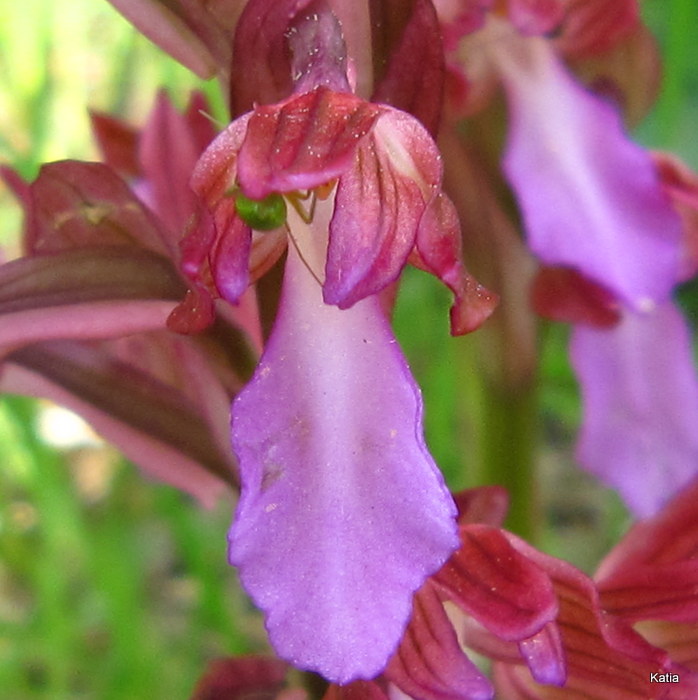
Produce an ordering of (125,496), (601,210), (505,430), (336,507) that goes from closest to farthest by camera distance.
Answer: (336,507) < (601,210) < (505,430) < (125,496)

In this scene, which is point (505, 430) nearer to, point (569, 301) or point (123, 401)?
point (569, 301)

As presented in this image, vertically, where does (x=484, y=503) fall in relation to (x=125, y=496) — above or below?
above

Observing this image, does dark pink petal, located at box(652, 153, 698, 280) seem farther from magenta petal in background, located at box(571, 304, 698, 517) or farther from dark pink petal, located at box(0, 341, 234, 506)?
dark pink petal, located at box(0, 341, 234, 506)

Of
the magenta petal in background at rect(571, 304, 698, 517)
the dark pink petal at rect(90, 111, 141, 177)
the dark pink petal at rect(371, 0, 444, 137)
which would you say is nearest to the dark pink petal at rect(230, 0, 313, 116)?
the dark pink petal at rect(371, 0, 444, 137)

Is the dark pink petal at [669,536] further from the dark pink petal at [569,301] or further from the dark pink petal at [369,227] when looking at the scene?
the dark pink petal at [369,227]

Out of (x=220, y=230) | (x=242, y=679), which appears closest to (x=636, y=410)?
(x=242, y=679)
